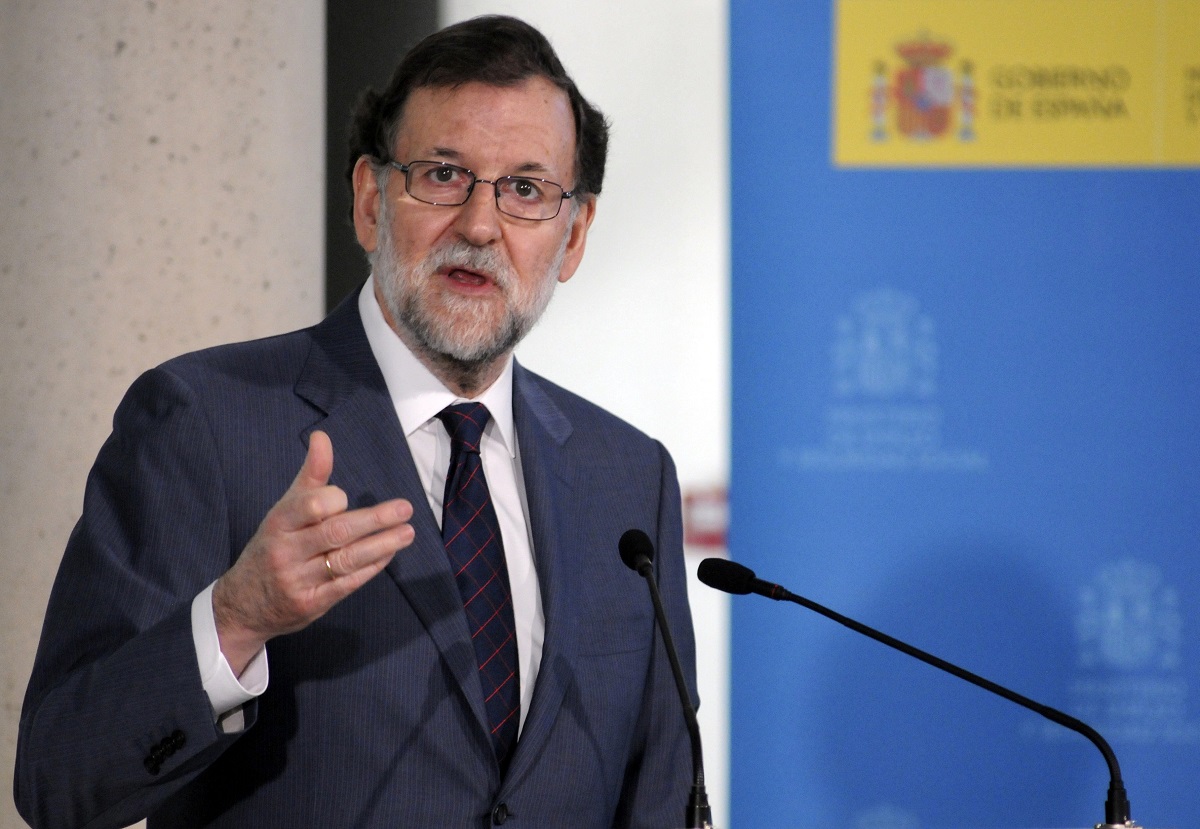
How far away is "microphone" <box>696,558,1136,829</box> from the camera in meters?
1.68

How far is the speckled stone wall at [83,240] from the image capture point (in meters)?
2.84

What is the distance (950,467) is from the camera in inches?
132

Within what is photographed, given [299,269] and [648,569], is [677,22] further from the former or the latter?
[648,569]

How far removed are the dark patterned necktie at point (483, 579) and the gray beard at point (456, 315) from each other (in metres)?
0.12

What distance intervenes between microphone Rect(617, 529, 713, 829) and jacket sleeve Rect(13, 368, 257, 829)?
54 centimetres

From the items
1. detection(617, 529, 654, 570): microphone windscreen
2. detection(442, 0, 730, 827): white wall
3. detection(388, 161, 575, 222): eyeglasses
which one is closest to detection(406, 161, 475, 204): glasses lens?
detection(388, 161, 575, 222): eyeglasses

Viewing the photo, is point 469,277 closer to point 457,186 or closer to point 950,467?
point 457,186

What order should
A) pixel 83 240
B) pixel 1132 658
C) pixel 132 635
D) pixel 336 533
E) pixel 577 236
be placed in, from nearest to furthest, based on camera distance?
pixel 336 533 → pixel 132 635 → pixel 577 236 → pixel 83 240 → pixel 1132 658

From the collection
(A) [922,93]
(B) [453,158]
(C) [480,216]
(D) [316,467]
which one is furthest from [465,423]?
(A) [922,93]

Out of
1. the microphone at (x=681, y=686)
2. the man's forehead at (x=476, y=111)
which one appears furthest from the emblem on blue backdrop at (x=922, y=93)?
the microphone at (x=681, y=686)

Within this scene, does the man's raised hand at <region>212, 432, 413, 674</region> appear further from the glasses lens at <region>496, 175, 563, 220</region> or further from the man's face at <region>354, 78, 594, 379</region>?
the glasses lens at <region>496, 175, 563, 220</region>

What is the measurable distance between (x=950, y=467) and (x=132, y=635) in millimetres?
2274

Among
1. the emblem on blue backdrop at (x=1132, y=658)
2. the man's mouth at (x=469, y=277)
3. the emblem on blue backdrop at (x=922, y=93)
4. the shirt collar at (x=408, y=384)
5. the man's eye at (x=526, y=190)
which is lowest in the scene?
the emblem on blue backdrop at (x=1132, y=658)

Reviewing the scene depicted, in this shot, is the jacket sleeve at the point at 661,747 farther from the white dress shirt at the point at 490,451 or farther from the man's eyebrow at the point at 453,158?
the man's eyebrow at the point at 453,158
